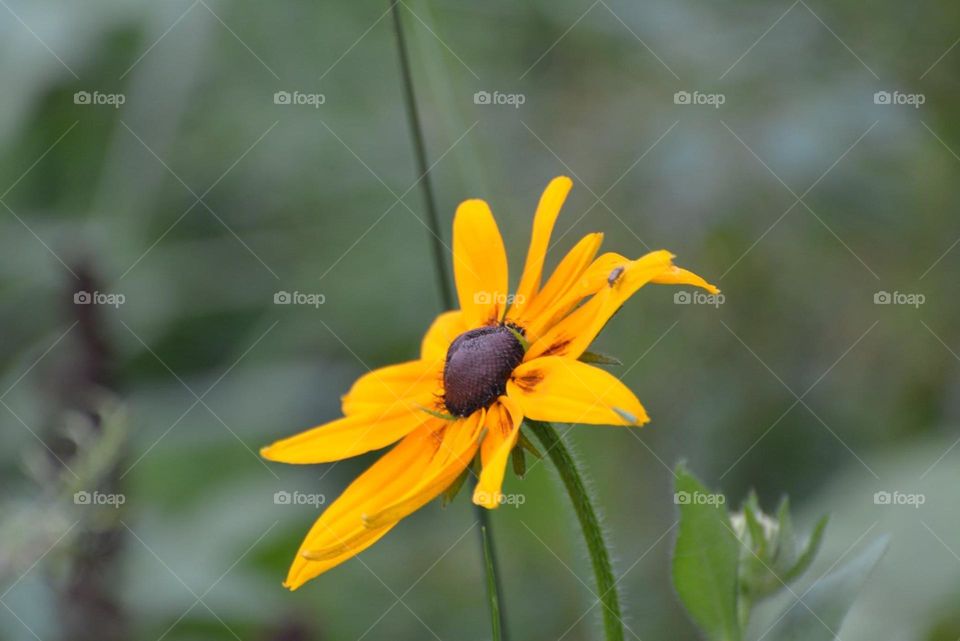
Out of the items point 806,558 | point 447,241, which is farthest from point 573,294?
point 447,241

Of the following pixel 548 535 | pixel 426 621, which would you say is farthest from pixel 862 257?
pixel 426 621

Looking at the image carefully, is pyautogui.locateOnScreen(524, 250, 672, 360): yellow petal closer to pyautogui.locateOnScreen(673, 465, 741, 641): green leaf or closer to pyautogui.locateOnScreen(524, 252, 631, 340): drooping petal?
pyautogui.locateOnScreen(524, 252, 631, 340): drooping petal

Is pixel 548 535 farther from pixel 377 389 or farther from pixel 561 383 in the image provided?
pixel 561 383

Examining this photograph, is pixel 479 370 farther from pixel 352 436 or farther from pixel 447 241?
pixel 447 241

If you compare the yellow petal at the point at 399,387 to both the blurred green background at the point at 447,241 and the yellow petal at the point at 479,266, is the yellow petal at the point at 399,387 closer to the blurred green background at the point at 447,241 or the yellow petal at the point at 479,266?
the yellow petal at the point at 479,266

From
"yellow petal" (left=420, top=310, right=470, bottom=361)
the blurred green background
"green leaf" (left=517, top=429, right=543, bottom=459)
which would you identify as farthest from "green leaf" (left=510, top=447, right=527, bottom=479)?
the blurred green background

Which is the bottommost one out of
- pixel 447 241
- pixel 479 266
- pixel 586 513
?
pixel 586 513

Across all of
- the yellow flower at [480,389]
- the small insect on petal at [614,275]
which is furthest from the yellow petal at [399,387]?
the small insect on petal at [614,275]
